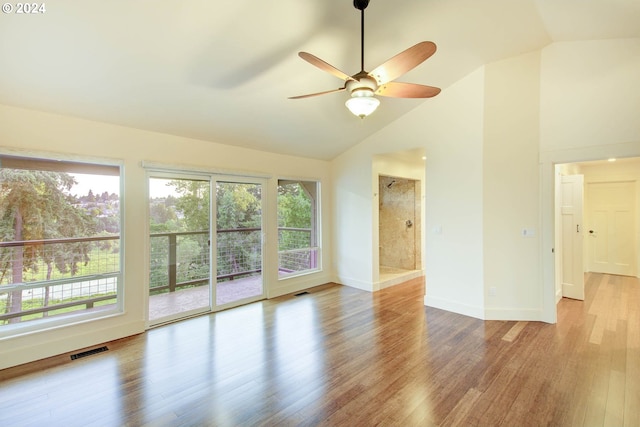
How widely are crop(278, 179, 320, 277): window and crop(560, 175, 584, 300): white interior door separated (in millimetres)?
4092

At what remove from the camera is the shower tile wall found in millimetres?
6543

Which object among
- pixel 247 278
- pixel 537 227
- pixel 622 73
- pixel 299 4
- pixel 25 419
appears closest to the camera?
pixel 25 419

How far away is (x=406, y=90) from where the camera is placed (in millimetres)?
2473

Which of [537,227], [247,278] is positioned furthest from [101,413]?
[537,227]

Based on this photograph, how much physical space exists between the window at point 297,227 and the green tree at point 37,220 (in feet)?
8.81

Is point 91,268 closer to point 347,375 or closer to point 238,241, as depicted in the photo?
point 238,241

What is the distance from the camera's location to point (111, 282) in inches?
137

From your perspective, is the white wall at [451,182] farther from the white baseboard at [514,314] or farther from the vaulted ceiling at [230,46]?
the vaulted ceiling at [230,46]

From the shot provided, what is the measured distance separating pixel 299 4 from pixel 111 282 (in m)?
3.57

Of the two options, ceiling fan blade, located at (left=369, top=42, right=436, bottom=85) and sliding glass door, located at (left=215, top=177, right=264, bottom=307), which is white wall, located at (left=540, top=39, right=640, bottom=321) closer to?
ceiling fan blade, located at (left=369, top=42, right=436, bottom=85)

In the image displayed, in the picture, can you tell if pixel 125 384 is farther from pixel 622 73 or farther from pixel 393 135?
pixel 622 73

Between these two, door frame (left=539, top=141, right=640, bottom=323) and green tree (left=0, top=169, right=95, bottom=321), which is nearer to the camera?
green tree (left=0, top=169, right=95, bottom=321)

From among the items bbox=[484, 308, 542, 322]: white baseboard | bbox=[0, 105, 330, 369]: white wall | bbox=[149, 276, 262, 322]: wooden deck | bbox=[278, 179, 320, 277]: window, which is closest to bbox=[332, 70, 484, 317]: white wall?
bbox=[484, 308, 542, 322]: white baseboard

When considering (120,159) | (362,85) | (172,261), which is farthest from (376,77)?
(172,261)
